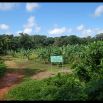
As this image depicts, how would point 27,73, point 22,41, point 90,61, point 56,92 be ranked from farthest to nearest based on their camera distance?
point 22,41 < point 27,73 < point 90,61 < point 56,92

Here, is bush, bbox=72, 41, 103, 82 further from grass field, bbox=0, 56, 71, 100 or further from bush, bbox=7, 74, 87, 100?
grass field, bbox=0, 56, 71, 100

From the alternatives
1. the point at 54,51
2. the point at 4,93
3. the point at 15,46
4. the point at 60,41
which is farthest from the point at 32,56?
the point at 4,93

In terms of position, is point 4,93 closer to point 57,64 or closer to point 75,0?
point 75,0

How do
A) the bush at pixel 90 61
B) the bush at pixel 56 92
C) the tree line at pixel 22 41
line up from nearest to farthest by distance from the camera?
1. the bush at pixel 56 92
2. the bush at pixel 90 61
3. the tree line at pixel 22 41

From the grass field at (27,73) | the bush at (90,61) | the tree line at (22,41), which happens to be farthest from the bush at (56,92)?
the tree line at (22,41)

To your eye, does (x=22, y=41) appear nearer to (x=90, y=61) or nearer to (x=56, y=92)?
(x=90, y=61)

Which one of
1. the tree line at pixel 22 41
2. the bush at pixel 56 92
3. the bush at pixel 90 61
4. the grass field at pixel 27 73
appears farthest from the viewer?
the tree line at pixel 22 41

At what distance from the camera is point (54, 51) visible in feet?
136

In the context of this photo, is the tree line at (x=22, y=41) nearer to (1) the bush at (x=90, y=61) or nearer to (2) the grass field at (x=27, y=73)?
(2) the grass field at (x=27, y=73)

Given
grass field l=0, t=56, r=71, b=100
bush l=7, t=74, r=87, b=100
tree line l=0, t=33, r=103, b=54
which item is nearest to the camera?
bush l=7, t=74, r=87, b=100

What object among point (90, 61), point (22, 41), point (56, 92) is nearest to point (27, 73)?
point (90, 61)

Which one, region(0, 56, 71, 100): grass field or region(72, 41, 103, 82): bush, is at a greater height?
region(72, 41, 103, 82): bush

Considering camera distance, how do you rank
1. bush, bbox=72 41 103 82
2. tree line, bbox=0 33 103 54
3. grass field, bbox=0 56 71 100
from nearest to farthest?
bush, bbox=72 41 103 82 → grass field, bbox=0 56 71 100 → tree line, bbox=0 33 103 54

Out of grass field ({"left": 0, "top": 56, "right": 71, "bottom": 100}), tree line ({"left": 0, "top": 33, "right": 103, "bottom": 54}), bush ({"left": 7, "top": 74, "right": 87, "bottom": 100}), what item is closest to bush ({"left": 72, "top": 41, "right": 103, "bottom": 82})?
bush ({"left": 7, "top": 74, "right": 87, "bottom": 100})
